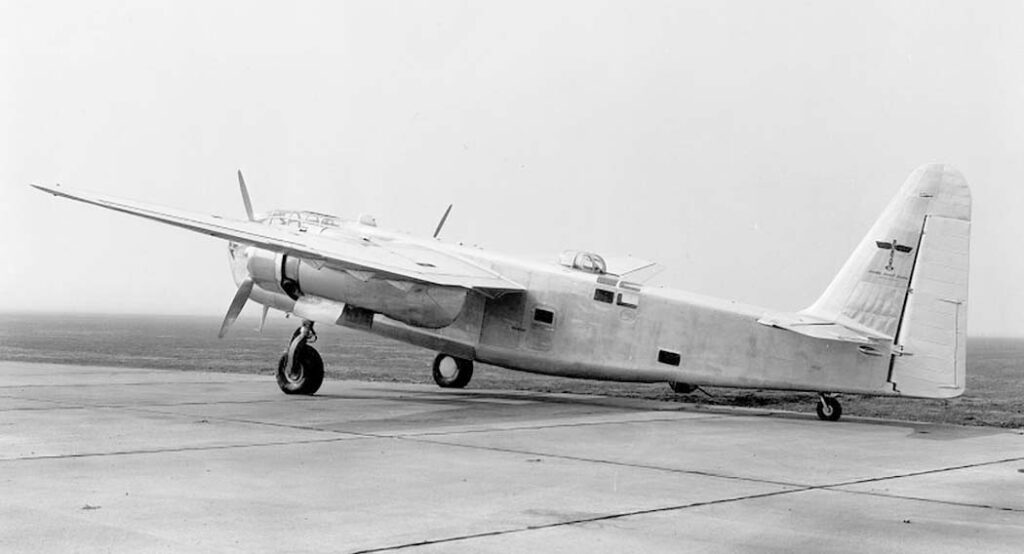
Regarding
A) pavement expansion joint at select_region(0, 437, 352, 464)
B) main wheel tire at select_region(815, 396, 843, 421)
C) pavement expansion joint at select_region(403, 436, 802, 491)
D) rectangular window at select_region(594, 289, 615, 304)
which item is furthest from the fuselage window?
pavement expansion joint at select_region(0, 437, 352, 464)

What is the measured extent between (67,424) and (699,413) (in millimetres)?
10150

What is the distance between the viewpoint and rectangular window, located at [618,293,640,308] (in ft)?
60.0

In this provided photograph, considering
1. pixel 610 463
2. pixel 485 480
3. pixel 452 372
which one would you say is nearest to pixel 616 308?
pixel 452 372

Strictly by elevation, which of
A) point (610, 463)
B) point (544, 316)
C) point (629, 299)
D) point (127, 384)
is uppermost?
point (629, 299)

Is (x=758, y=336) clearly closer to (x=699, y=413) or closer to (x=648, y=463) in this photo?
(x=699, y=413)

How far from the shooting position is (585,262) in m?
19.3

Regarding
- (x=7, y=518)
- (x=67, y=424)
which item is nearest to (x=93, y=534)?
(x=7, y=518)

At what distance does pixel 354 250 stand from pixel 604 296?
460 centimetres

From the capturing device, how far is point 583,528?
8039 millimetres

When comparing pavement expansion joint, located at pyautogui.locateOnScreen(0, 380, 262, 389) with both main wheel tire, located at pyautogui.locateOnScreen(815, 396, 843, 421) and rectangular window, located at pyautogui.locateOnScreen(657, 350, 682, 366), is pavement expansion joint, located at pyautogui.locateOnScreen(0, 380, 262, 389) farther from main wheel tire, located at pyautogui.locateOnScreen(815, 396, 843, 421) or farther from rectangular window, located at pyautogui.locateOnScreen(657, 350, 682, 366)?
main wheel tire, located at pyautogui.locateOnScreen(815, 396, 843, 421)

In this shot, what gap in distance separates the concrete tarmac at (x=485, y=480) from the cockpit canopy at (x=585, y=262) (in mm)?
2768

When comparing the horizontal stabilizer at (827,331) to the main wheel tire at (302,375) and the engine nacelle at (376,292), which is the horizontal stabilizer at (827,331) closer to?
the engine nacelle at (376,292)

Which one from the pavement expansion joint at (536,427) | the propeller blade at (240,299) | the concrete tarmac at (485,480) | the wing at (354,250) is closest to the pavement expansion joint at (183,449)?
the concrete tarmac at (485,480)

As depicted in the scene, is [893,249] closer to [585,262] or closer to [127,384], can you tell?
[585,262]
